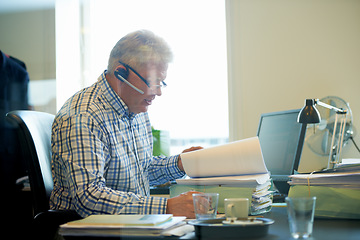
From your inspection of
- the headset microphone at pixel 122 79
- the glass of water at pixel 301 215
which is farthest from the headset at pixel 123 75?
the glass of water at pixel 301 215

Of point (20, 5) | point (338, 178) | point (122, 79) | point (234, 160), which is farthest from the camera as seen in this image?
point (122, 79)

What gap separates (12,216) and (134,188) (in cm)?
73

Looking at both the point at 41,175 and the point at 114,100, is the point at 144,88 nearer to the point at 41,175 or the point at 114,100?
the point at 114,100

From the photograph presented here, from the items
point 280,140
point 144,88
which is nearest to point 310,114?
point 280,140

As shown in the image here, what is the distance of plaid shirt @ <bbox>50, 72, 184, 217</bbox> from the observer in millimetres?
980

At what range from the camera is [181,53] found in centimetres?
130

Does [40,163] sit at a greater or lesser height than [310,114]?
lesser

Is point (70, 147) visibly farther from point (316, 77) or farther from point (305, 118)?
point (316, 77)

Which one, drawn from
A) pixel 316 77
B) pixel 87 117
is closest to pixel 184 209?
pixel 87 117

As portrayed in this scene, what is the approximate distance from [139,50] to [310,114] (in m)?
0.71

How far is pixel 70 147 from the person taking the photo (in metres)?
1.03

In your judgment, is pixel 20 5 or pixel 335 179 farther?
pixel 335 179

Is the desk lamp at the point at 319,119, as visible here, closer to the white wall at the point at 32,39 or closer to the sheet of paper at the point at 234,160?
the sheet of paper at the point at 234,160

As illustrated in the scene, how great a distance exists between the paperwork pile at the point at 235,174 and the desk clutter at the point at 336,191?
0.10 metres
